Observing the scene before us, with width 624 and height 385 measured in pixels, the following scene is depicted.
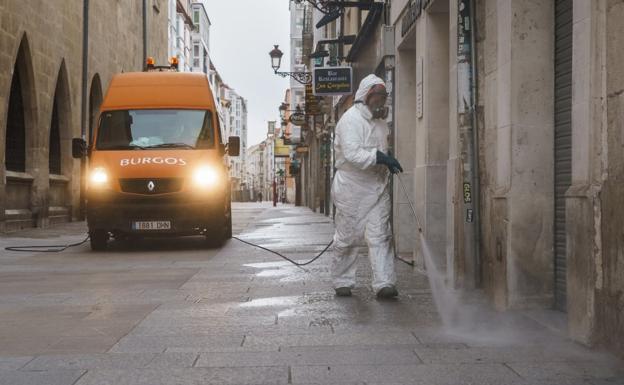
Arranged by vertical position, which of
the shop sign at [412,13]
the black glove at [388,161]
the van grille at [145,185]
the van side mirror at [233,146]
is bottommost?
the van grille at [145,185]

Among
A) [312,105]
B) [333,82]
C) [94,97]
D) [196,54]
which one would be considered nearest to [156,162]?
[333,82]

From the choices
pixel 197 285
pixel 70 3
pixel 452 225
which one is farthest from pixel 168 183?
pixel 70 3

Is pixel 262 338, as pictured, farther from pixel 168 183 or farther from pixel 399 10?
pixel 399 10

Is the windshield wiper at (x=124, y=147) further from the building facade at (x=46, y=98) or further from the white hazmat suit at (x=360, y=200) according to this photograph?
the white hazmat suit at (x=360, y=200)

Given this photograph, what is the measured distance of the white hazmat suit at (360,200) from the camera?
724cm

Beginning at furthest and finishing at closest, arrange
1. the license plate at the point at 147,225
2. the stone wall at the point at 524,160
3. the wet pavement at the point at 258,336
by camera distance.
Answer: the license plate at the point at 147,225 < the stone wall at the point at 524,160 < the wet pavement at the point at 258,336

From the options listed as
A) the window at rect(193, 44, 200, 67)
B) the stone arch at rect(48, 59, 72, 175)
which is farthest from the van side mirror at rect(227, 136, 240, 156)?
the window at rect(193, 44, 200, 67)

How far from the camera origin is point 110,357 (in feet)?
15.6

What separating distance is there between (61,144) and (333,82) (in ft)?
26.8

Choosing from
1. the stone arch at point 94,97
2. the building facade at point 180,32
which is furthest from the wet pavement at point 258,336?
the building facade at point 180,32

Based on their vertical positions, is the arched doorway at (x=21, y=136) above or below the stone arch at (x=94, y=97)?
below

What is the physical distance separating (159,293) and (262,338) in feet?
8.41

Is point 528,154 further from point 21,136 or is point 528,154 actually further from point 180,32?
point 180,32

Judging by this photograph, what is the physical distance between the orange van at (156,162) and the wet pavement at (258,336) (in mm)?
3028
